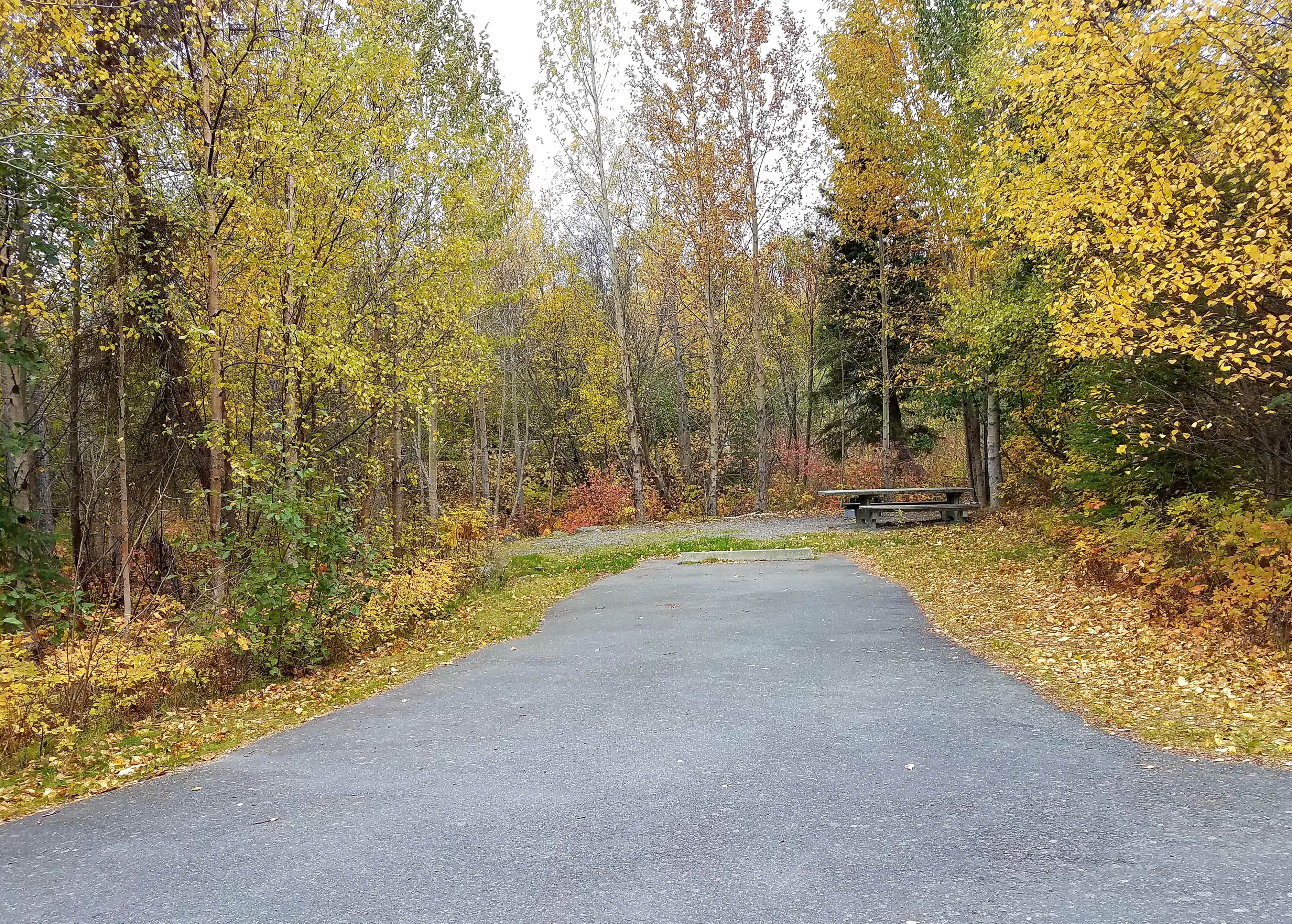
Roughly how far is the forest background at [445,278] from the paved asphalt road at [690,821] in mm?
2408

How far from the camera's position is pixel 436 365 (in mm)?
10945

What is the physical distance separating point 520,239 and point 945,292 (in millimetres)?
13380

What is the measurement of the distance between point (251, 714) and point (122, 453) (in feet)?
18.5

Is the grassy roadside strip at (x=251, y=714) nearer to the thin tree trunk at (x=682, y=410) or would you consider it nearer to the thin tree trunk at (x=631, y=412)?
the thin tree trunk at (x=631, y=412)

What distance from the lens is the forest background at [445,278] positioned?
5.92 meters

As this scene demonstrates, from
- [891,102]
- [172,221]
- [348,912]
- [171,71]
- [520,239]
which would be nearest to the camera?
[348,912]

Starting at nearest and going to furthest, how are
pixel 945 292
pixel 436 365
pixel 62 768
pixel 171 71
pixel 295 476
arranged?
pixel 62 768 < pixel 295 476 < pixel 171 71 < pixel 436 365 < pixel 945 292

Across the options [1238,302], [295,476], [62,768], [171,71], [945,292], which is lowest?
[62,768]

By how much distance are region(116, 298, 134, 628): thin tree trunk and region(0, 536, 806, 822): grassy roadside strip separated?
8.60 ft

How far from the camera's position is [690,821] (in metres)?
3.72

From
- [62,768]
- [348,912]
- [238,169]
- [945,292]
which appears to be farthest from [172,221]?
[945,292]

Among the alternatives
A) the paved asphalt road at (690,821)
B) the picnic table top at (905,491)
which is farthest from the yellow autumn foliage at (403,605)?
the picnic table top at (905,491)

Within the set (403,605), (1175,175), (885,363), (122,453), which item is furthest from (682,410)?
(1175,175)

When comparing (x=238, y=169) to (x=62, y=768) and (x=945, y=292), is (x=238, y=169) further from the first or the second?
Result: (x=945, y=292)
